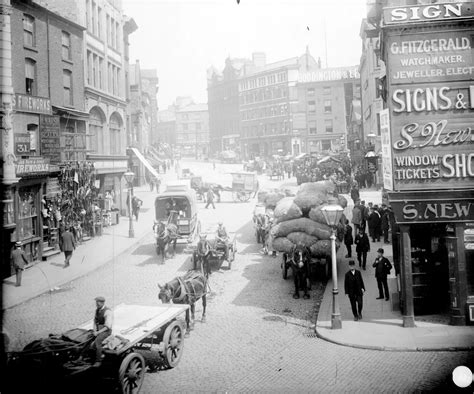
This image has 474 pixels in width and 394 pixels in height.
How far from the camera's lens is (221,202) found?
118 ft

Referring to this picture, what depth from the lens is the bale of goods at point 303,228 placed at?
16672 millimetres

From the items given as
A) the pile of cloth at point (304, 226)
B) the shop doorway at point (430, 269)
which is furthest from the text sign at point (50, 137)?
the shop doorway at point (430, 269)

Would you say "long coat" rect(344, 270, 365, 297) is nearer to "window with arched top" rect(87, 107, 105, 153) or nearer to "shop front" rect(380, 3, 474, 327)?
"shop front" rect(380, 3, 474, 327)

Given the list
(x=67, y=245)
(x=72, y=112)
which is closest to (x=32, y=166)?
(x=67, y=245)

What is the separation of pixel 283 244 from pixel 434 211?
595cm

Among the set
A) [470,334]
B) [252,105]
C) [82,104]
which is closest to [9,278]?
[82,104]

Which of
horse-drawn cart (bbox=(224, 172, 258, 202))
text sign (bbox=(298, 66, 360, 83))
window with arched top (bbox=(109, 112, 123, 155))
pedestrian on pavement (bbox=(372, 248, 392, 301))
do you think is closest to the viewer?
pedestrian on pavement (bbox=(372, 248, 392, 301))

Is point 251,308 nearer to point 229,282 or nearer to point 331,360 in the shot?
point 229,282

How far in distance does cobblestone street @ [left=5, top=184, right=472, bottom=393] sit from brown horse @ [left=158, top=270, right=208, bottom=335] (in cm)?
65

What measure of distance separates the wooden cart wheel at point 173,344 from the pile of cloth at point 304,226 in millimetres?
7221

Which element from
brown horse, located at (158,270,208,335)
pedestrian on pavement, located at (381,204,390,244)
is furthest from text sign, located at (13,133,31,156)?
pedestrian on pavement, located at (381,204,390,244)

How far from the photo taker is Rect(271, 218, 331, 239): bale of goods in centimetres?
1667

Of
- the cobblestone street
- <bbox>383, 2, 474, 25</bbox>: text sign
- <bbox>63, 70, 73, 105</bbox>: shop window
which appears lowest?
the cobblestone street

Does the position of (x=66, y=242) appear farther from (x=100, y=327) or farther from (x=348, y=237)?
(x=348, y=237)
